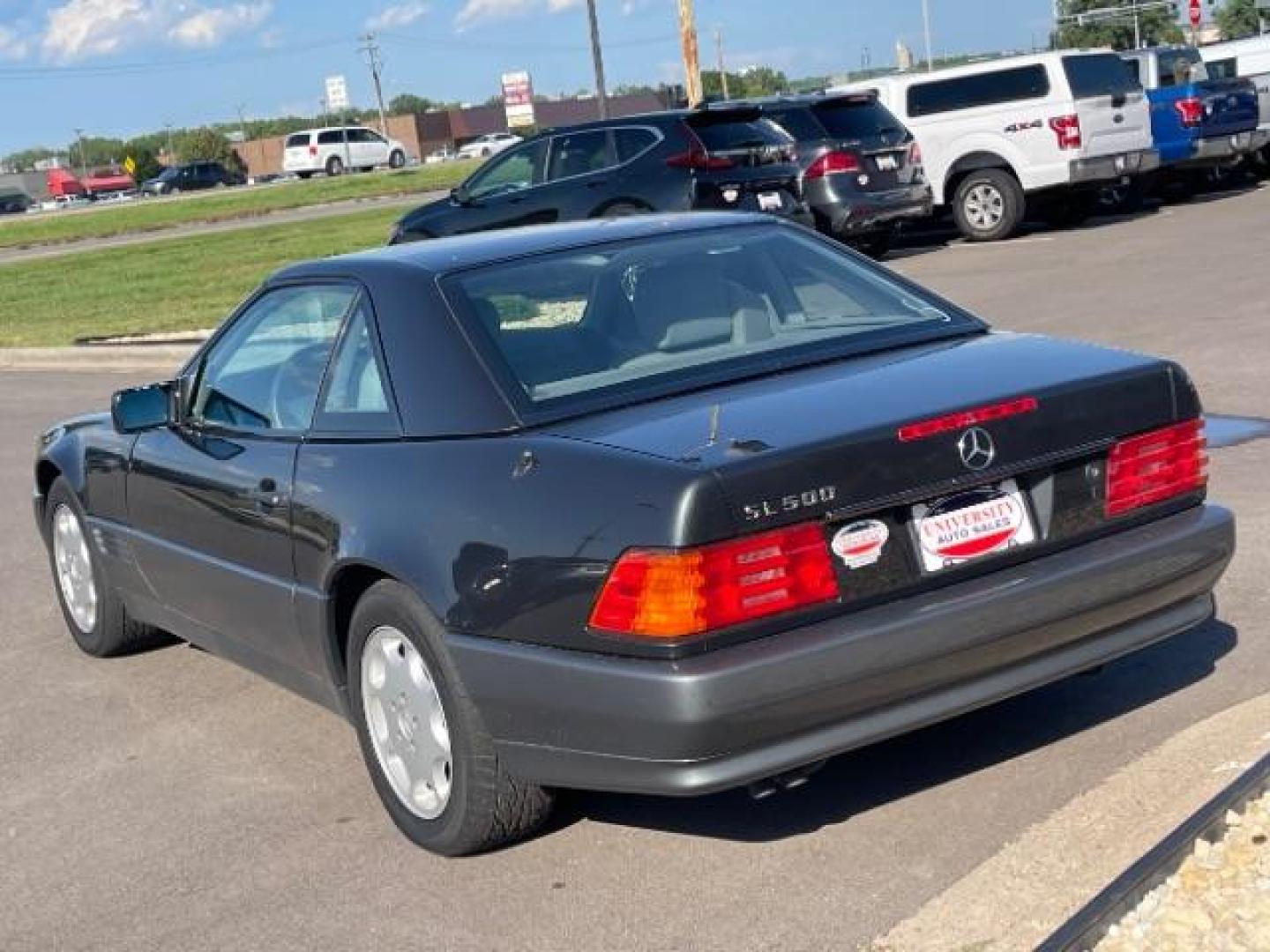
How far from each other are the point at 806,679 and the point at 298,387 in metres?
2.16

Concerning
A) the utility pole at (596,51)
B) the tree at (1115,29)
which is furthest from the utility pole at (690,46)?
the tree at (1115,29)

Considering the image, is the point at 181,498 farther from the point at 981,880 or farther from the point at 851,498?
the point at 981,880

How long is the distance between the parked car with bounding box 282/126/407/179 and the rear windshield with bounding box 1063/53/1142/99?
51.7 m

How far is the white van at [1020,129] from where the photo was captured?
21.4 metres

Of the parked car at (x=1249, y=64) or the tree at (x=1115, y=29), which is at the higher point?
the parked car at (x=1249, y=64)

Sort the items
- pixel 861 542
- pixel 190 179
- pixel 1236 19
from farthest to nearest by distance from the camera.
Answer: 1. pixel 1236 19
2. pixel 190 179
3. pixel 861 542

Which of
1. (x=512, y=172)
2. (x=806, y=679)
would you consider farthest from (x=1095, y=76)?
(x=806, y=679)

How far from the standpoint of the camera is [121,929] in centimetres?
467

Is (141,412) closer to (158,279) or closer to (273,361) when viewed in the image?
(273,361)

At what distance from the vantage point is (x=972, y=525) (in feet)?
14.7

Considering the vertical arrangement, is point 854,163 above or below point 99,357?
above

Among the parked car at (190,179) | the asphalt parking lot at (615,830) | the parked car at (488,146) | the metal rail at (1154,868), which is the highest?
the metal rail at (1154,868)

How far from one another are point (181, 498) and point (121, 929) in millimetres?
1753

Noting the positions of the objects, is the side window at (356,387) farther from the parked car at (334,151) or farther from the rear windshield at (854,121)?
the parked car at (334,151)
